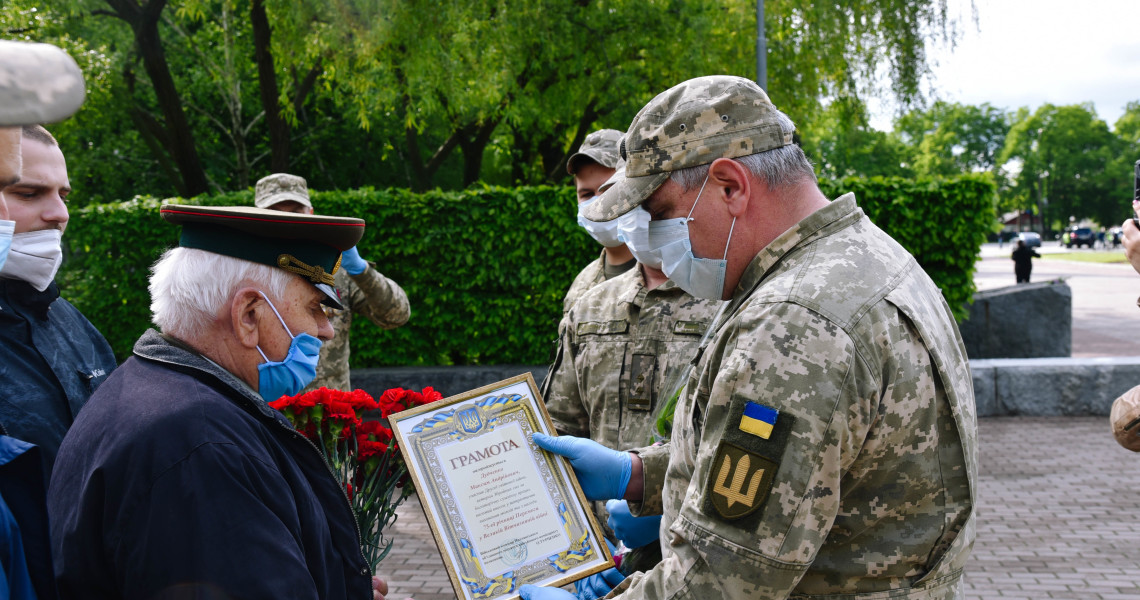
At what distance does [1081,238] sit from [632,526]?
75.4m

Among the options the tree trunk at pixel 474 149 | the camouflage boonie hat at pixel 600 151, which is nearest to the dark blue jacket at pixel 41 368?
the camouflage boonie hat at pixel 600 151

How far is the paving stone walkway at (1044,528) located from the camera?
207 inches

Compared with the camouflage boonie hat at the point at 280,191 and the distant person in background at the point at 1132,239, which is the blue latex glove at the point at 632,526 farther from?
the camouflage boonie hat at the point at 280,191

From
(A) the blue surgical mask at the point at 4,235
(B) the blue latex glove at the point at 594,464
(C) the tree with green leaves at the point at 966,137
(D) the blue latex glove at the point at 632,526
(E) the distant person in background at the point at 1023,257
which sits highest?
(A) the blue surgical mask at the point at 4,235

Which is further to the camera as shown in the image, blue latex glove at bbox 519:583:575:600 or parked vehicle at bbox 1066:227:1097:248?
parked vehicle at bbox 1066:227:1097:248

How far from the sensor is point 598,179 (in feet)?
14.0

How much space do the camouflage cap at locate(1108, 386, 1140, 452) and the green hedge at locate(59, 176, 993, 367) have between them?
6115mm

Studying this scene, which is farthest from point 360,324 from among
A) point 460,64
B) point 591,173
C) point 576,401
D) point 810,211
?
point 810,211

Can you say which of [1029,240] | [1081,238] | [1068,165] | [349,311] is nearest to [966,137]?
[1068,165]

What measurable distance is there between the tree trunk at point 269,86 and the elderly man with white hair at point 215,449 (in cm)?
1063

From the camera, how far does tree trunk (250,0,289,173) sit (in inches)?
476

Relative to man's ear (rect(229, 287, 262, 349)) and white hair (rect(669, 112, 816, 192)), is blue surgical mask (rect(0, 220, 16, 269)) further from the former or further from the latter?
white hair (rect(669, 112, 816, 192))

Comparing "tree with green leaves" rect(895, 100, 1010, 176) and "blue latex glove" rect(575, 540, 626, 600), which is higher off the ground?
"blue latex glove" rect(575, 540, 626, 600)

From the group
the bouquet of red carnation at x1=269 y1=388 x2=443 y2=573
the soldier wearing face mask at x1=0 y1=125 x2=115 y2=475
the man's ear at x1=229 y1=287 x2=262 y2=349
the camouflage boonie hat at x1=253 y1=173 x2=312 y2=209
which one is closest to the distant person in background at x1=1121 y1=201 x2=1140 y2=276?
the bouquet of red carnation at x1=269 y1=388 x2=443 y2=573
